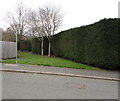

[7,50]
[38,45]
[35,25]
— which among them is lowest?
[7,50]

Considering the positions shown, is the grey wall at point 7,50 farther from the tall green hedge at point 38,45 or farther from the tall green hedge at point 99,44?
the tall green hedge at point 38,45

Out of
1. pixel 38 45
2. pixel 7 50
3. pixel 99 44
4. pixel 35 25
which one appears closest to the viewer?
pixel 99 44

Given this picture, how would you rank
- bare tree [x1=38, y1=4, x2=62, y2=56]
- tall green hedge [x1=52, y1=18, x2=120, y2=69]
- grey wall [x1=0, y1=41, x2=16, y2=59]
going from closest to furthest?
tall green hedge [x1=52, y1=18, x2=120, y2=69]
grey wall [x1=0, y1=41, x2=16, y2=59]
bare tree [x1=38, y1=4, x2=62, y2=56]

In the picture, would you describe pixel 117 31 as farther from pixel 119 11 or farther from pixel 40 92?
pixel 40 92

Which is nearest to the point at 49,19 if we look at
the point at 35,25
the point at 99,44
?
the point at 35,25

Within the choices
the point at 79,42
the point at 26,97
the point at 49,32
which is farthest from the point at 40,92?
the point at 49,32

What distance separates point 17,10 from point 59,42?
12.8 metres

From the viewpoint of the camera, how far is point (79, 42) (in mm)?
15031

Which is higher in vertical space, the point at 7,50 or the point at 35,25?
the point at 35,25

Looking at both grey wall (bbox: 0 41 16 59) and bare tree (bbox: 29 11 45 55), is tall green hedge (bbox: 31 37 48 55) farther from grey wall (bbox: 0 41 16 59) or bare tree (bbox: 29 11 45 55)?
grey wall (bbox: 0 41 16 59)

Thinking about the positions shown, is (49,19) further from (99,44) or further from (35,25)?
(99,44)

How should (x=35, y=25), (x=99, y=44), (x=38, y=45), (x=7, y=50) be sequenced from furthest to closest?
(x=38, y=45), (x=35, y=25), (x=7, y=50), (x=99, y=44)

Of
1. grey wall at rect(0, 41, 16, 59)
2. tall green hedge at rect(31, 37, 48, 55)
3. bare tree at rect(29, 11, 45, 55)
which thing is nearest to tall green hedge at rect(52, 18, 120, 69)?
grey wall at rect(0, 41, 16, 59)

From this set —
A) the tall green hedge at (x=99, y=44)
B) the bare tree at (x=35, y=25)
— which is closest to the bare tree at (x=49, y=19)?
the bare tree at (x=35, y=25)
